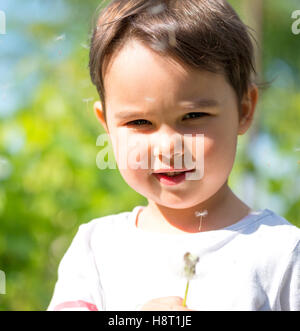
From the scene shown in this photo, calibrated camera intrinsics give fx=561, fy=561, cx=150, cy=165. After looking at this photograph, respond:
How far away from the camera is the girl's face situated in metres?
0.90

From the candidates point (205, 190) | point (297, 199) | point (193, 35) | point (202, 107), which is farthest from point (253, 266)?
point (297, 199)

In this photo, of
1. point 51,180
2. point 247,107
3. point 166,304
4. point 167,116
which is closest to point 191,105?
point 167,116

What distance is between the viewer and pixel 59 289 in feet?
3.52

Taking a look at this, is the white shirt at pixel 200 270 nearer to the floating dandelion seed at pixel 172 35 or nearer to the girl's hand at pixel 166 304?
the girl's hand at pixel 166 304

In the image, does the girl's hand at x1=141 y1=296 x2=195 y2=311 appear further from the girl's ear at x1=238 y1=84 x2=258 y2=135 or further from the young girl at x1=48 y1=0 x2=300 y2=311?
the girl's ear at x1=238 y1=84 x2=258 y2=135

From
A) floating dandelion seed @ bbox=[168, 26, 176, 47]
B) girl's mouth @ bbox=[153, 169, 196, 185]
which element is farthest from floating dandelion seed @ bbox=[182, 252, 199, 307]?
floating dandelion seed @ bbox=[168, 26, 176, 47]

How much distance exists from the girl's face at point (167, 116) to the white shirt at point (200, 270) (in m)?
0.09

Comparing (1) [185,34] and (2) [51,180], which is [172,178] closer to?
(1) [185,34]

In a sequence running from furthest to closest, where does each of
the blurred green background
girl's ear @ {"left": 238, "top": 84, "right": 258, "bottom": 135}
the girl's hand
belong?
the blurred green background, girl's ear @ {"left": 238, "top": 84, "right": 258, "bottom": 135}, the girl's hand

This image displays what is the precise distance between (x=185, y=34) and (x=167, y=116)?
5.6 inches

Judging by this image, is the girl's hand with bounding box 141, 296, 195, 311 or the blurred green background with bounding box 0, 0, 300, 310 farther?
the blurred green background with bounding box 0, 0, 300, 310

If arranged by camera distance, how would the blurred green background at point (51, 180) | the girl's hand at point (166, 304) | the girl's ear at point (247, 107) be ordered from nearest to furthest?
the girl's hand at point (166, 304) → the girl's ear at point (247, 107) → the blurred green background at point (51, 180)

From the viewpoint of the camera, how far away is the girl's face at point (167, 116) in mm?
904

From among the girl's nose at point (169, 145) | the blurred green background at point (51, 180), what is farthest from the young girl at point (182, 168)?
the blurred green background at point (51, 180)
